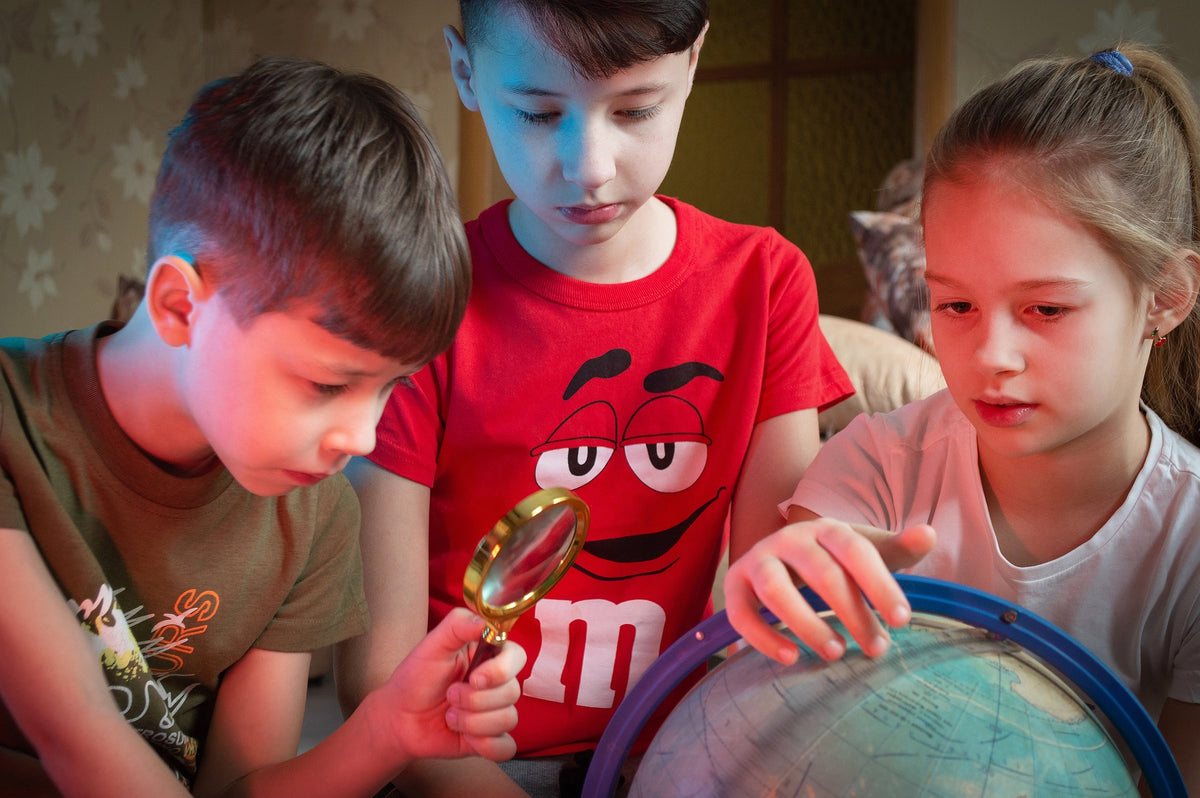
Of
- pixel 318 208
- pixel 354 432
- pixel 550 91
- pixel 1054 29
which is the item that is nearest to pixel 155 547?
pixel 354 432

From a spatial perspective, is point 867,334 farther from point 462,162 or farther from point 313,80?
point 462,162

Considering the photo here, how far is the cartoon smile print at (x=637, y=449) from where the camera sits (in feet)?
4.03

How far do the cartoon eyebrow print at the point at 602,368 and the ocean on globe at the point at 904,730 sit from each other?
516 millimetres

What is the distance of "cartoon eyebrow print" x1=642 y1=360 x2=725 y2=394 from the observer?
125cm

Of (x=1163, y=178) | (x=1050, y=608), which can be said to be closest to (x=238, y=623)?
(x=1050, y=608)

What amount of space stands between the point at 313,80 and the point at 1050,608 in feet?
2.94

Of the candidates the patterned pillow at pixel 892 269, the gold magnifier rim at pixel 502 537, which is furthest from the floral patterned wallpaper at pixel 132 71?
the gold magnifier rim at pixel 502 537

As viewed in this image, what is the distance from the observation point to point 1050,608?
1062mm

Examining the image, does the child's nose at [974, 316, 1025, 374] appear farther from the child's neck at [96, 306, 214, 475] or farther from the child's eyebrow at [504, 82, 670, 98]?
the child's neck at [96, 306, 214, 475]

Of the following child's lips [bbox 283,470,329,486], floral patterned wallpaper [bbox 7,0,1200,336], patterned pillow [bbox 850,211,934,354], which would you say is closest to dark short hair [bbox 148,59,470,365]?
→ child's lips [bbox 283,470,329,486]

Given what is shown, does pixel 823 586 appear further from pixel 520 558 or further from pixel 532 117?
pixel 532 117

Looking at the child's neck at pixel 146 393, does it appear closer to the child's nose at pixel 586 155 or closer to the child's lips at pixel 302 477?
the child's lips at pixel 302 477

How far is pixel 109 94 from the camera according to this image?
3.36 meters

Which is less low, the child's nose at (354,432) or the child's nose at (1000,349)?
the child's nose at (1000,349)
